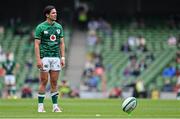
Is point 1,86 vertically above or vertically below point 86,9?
below

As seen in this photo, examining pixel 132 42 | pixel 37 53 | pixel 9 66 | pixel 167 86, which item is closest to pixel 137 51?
pixel 132 42

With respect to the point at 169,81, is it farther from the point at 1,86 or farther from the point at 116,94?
the point at 1,86

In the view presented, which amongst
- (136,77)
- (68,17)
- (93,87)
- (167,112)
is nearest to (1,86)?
(93,87)

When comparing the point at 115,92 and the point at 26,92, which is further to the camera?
the point at 115,92

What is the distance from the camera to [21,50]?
135 feet

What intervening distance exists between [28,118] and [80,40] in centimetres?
2679

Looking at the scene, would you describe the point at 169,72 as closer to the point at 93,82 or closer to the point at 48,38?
the point at 93,82

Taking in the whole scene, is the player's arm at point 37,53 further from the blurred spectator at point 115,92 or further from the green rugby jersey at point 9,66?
the blurred spectator at point 115,92

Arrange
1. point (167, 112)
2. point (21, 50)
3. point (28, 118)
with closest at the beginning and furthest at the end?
1. point (28, 118)
2. point (167, 112)
3. point (21, 50)

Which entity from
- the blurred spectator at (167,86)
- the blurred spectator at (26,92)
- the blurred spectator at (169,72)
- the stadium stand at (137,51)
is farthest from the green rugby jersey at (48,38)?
the blurred spectator at (169,72)

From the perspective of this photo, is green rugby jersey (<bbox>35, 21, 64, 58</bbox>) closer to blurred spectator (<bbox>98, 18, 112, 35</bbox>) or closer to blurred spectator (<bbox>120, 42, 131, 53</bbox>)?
blurred spectator (<bbox>120, 42, 131, 53</bbox>)

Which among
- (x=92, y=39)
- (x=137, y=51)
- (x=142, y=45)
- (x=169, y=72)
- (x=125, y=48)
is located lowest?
(x=169, y=72)

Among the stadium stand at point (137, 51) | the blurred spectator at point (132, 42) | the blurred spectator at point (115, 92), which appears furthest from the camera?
the blurred spectator at point (132, 42)

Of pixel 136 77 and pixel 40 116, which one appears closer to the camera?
pixel 40 116
